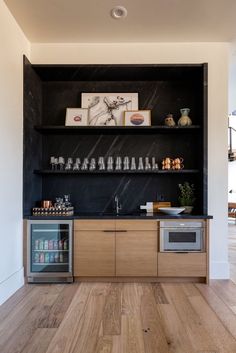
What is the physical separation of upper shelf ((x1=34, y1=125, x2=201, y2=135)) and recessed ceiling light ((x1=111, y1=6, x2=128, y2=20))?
1165 millimetres

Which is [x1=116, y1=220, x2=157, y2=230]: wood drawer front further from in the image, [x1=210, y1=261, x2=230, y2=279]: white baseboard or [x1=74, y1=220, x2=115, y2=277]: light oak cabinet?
[x1=210, y1=261, x2=230, y2=279]: white baseboard

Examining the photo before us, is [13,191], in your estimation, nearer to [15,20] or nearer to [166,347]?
[15,20]

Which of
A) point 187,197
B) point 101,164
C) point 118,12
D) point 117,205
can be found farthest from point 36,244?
point 118,12

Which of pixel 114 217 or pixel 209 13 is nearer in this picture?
pixel 209 13

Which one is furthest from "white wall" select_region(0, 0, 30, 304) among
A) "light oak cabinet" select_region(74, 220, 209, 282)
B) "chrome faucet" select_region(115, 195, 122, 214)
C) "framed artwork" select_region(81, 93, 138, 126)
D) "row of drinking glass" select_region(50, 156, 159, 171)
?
"chrome faucet" select_region(115, 195, 122, 214)

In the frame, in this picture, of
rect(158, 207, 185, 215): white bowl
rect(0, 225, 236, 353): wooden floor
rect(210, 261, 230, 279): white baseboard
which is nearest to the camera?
rect(0, 225, 236, 353): wooden floor

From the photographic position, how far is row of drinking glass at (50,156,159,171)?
144 inches

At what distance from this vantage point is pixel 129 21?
317 cm

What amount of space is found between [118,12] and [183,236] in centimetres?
249

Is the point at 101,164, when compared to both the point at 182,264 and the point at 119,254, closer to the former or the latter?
the point at 119,254

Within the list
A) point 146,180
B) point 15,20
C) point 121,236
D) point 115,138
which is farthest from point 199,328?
point 15,20

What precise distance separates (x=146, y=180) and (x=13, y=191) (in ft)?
5.45

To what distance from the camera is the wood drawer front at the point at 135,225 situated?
3.33m

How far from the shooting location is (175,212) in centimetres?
345
